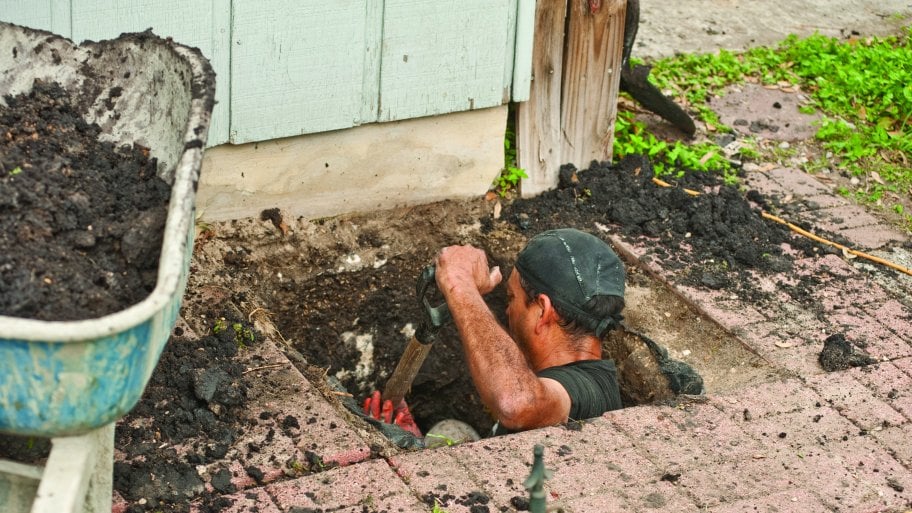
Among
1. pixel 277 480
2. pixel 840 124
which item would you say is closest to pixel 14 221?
pixel 277 480

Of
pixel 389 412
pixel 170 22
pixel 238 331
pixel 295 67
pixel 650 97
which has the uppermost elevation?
pixel 170 22

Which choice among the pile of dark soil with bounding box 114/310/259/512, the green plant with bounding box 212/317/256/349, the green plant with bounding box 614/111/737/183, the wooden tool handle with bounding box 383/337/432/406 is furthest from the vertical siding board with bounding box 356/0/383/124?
the green plant with bounding box 614/111/737/183

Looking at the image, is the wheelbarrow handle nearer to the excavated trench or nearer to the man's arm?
the man's arm

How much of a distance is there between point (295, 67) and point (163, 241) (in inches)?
88.3

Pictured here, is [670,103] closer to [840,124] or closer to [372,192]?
[840,124]

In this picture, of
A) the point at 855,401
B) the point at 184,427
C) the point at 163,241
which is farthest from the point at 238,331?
the point at 855,401

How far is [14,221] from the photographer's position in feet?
9.02

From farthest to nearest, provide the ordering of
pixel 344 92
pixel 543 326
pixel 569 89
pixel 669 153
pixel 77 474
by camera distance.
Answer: pixel 669 153
pixel 569 89
pixel 344 92
pixel 543 326
pixel 77 474

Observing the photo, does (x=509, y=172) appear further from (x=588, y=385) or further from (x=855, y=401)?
(x=855, y=401)

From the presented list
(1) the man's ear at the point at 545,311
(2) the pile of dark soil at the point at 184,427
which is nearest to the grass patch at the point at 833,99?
(1) the man's ear at the point at 545,311

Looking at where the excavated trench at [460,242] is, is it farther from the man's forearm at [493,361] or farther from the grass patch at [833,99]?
the man's forearm at [493,361]

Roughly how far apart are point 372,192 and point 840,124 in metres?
2.96

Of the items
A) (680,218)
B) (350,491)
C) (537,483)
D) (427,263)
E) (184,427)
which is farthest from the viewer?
(680,218)

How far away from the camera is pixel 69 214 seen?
2820 mm
